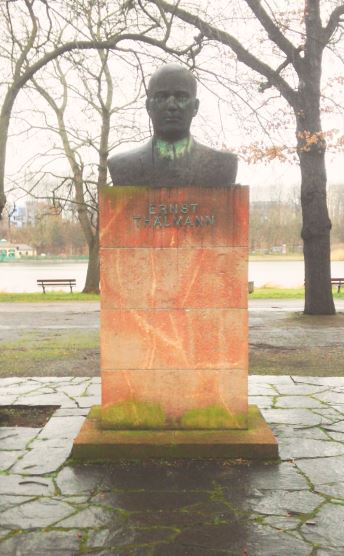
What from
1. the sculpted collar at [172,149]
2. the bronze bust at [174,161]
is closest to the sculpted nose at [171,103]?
the bronze bust at [174,161]

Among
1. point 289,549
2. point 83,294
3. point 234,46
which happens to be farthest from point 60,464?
point 83,294

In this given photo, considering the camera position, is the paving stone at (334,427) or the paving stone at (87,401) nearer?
the paving stone at (334,427)

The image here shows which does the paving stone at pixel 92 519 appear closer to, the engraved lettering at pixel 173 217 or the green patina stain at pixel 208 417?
the green patina stain at pixel 208 417

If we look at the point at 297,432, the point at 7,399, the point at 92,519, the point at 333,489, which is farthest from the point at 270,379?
the point at 92,519

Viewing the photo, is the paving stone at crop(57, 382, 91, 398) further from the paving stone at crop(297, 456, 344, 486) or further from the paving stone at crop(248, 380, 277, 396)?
the paving stone at crop(297, 456, 344, 486)

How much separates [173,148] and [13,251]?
105811 millimetres

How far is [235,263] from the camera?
436 cm

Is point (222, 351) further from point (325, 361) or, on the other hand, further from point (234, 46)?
point (234, 46)

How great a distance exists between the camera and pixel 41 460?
171 inches

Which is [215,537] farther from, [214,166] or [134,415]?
[214,166]

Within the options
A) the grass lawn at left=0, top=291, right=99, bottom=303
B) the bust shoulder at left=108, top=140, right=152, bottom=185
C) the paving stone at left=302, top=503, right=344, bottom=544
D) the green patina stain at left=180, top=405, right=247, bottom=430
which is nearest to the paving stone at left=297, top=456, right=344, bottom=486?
the paving stone at left=302, top=503, right=344, bottom=544

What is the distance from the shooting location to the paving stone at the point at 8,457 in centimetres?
425

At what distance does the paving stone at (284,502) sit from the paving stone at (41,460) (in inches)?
59.7

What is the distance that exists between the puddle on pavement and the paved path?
9.7 inches
